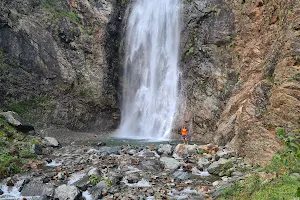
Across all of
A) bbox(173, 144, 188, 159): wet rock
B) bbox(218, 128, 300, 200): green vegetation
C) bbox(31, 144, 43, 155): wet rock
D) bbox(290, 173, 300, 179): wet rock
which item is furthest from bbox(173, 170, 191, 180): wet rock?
bbox(31, 144, 43, 155): wet rock

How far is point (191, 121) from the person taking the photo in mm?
22062

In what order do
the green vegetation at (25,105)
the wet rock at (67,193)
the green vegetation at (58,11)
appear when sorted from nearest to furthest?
the wet rock at (67,193) < the green vegetation at (25,105) < the green vegetation at (58,11)

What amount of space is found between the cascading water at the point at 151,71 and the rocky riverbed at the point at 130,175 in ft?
31.0

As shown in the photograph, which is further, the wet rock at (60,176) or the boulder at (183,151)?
the boulder at (183,151)

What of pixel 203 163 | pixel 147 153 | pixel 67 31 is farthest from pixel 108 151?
pixel 67 31

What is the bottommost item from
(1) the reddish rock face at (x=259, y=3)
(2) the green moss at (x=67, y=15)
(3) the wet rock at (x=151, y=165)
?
(3) the wet rock at (x=151, y=165)

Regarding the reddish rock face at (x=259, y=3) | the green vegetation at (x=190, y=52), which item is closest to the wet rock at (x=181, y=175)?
the reddish rock face at (x=259, y=3)

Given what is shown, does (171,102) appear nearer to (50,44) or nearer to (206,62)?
(206,62)

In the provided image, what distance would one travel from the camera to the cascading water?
24.8 metres

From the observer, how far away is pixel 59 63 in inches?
1009

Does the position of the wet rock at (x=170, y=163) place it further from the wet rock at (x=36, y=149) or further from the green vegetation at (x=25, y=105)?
the green vegetation at (x=25, y=105)

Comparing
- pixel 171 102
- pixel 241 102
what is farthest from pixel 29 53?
pixel 241 102

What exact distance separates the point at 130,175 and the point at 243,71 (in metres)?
11.2

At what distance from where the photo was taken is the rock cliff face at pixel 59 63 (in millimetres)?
24359
